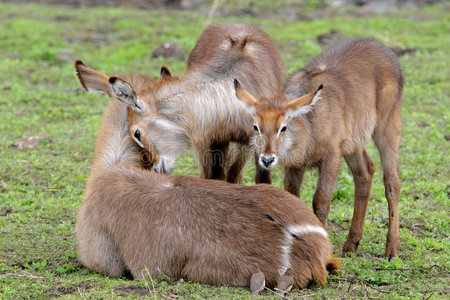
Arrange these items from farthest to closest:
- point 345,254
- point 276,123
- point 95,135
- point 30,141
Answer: point 95,135 < point 30,141 < point 345,254 < point 276,123

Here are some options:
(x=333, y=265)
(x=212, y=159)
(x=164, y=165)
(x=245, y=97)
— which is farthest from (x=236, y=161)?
(x=333, y=265)

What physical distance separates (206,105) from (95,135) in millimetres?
2603

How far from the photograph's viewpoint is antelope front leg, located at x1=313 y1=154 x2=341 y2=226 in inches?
215

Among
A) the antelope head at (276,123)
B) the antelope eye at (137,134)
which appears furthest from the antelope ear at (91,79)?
the antelope head at (276,123)

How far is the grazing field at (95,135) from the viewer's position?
457cm

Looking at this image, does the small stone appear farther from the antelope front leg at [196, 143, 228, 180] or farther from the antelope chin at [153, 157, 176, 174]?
the antelope chin at [153, 157, 176, 174]

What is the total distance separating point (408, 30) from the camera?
42.7 feet

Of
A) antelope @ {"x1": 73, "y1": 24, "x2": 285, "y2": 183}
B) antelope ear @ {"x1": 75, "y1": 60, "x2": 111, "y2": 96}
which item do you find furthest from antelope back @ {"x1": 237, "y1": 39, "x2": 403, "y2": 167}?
antelope ear @ {"x1": 75, "y1": 60, "x2": 111, "y2": 96}

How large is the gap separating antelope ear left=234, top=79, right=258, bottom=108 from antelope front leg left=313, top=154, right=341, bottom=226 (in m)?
0.79

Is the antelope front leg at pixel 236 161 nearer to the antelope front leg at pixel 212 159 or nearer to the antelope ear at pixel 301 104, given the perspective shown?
the antelope front leg at pixel 212 159

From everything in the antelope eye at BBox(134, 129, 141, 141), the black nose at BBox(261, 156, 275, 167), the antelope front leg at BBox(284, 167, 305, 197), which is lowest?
the antelope front leg at BBox(284, 167, 305, 197)

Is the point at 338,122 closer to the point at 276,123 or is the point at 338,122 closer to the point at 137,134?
the point at 276,123

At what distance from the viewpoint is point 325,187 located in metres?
5.47

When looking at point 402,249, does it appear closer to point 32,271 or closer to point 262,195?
point 262,195
